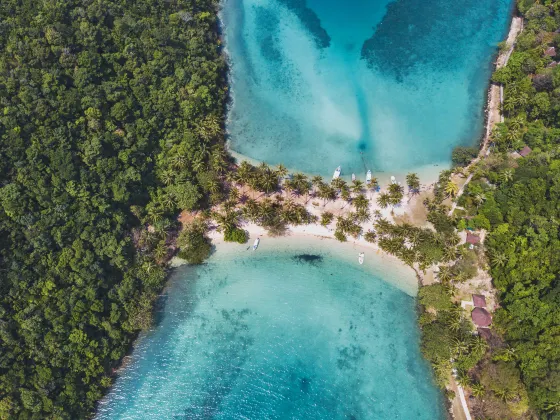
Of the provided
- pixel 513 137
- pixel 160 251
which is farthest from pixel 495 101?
pixel 160 251

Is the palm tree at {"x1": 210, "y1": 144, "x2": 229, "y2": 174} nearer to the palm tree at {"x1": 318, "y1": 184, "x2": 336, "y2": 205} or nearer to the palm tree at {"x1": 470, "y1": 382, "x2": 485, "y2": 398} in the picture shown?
the palm tree at {"x1": 318, "y1": 184, "x2": 336, "y2": 205}

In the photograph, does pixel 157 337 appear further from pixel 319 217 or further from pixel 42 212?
pixel 319 217

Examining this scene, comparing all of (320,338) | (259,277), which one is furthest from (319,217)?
(320,338)

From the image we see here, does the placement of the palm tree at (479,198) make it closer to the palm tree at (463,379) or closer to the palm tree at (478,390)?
the palm tree at (463,379)

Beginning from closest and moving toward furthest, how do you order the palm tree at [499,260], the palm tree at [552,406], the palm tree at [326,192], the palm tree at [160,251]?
the palm tree at [552,406]
the palm tree at [499,260]
the palm tree at [160,251]
the palm tree at [326,192]

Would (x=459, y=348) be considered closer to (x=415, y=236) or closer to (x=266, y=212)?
(x=415, y=236)

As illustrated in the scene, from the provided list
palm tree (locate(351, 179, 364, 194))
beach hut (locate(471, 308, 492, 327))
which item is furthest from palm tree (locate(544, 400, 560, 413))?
palm tree (locate(351, 179, 364, 194))

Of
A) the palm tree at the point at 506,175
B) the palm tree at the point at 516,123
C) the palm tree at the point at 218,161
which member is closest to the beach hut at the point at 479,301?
the palm tree at the point at 506,175

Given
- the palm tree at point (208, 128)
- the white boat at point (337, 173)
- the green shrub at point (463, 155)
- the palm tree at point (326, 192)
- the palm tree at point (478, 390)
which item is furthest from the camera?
the green shrub at point (463, 155)
